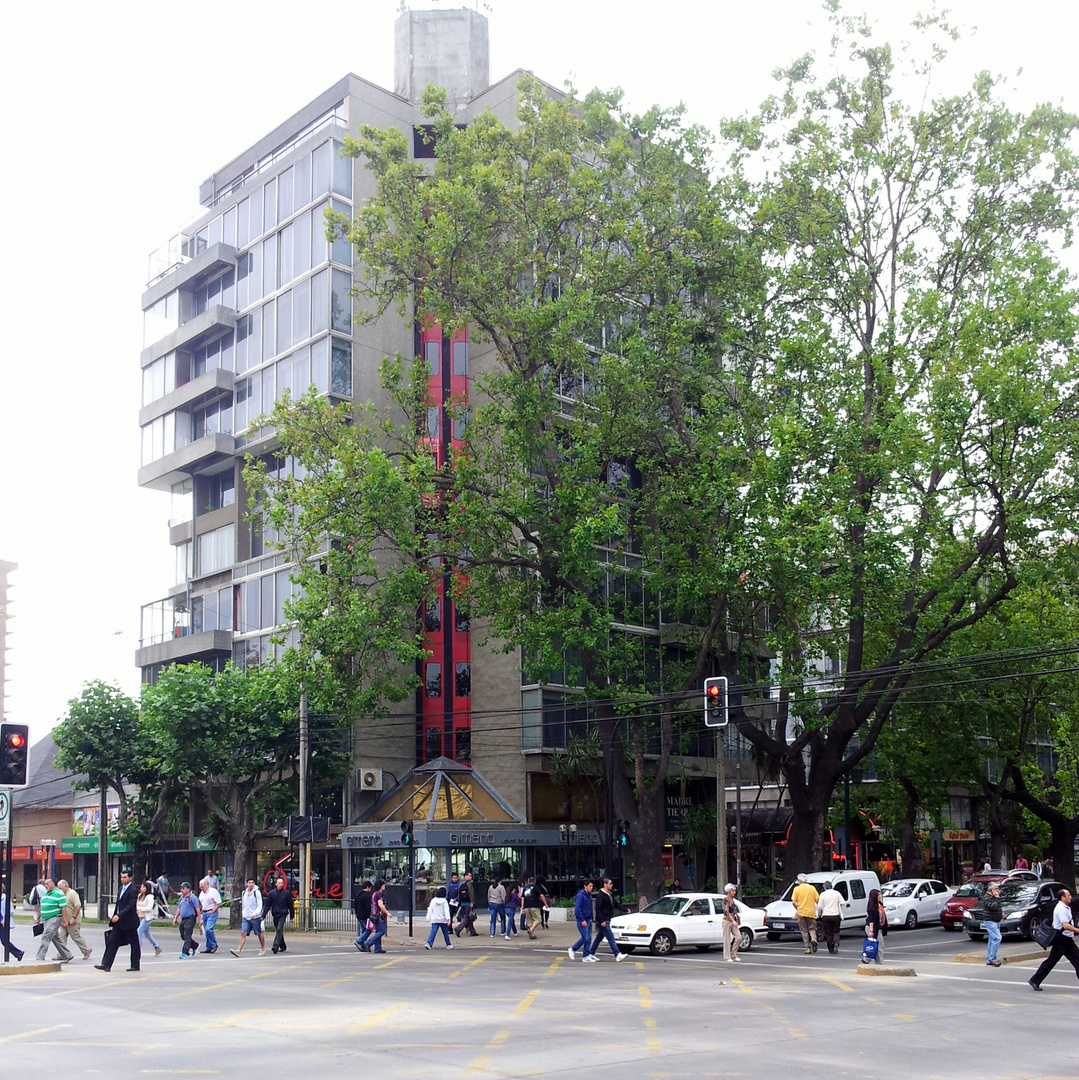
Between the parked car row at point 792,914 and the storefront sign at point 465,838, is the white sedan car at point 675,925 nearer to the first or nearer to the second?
the parked car row at point 792,914

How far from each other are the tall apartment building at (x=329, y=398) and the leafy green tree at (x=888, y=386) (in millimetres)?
11960

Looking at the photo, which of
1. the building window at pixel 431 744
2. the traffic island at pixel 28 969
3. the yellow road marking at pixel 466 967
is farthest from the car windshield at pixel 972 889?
the traffic island at pixel 28 969

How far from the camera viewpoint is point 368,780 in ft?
159

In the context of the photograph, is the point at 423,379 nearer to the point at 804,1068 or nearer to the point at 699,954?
the point at 699,954

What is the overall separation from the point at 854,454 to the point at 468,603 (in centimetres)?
1199

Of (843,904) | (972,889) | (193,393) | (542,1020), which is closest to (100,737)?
(193,393)

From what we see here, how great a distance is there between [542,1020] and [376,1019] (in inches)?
83.4

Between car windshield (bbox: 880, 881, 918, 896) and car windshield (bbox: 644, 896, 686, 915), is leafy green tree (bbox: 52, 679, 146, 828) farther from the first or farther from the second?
car windshield (bbox: 880, 881, 918, 896)

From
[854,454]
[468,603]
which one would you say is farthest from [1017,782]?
[468,603]

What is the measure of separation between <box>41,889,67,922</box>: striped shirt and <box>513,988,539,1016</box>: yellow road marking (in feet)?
33.9

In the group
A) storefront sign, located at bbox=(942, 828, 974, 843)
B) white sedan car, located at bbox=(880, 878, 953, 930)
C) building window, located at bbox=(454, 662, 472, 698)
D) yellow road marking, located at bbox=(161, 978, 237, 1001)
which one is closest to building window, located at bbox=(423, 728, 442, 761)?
building window, located at bbox=(454, 662, 472, 698)

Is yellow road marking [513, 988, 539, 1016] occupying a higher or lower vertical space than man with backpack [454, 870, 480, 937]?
higher

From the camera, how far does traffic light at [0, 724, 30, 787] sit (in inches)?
881

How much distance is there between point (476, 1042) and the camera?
1348 cm
